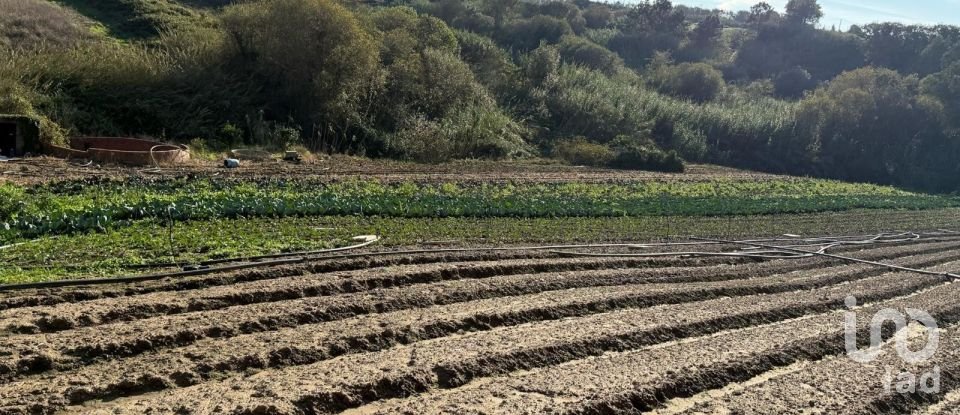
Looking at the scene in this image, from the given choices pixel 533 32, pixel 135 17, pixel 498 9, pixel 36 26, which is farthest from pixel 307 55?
pixel 498 9

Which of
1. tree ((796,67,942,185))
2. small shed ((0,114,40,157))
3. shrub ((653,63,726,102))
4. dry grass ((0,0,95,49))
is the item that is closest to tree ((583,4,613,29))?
shrub ((653,63,726,102))

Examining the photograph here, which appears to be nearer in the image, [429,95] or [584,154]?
[429,95]

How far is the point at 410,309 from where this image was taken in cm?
800

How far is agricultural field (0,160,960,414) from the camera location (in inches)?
228

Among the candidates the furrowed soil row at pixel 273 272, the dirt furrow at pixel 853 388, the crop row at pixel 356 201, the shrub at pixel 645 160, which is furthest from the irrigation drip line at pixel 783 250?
the shrub at pixel 645 160

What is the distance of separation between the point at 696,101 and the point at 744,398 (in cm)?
4806

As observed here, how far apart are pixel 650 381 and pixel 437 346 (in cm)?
197

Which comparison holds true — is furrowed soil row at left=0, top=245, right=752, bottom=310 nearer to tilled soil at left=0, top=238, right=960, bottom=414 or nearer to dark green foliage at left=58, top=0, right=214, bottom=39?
tilled soil at left=0, top=238, right=960, bottom=414

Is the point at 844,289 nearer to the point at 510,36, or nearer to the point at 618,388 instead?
the point at 618,388

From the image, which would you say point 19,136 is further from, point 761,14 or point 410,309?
point 761,14

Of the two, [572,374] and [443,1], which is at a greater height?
[443,1]

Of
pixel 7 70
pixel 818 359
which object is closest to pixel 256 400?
pixel 818 359

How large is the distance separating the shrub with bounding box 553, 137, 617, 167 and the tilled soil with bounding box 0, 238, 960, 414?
2186cm

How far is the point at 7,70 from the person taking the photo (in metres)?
20.9
